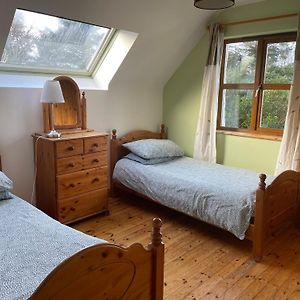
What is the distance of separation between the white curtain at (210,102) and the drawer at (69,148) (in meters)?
1.58

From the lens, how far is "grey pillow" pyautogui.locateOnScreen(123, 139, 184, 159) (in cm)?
356

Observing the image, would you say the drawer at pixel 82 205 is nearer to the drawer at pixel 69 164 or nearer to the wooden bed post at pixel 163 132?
the drawer at pixel 69 164

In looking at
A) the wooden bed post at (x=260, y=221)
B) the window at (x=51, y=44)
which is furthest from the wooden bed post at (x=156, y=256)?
the window at (x=51, y=44)

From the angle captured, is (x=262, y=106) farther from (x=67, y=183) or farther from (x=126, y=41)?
(x=67, y=183)

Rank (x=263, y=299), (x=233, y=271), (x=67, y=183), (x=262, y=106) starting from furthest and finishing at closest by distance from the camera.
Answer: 1. (x=262, y=106)
2. (x=67, y=183)
3. (x=233, y=271)
4. (x=263, y=299)

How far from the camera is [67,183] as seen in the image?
295 cm

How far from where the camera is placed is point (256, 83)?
3.54 metres

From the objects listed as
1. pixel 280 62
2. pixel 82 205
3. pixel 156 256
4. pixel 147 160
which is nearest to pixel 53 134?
pixel 82 205

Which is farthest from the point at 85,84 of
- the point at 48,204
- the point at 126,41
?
the point at 48,204

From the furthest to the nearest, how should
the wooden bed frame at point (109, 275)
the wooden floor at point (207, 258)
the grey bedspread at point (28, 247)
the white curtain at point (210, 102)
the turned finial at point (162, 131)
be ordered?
the turned finial at point (162, 131), the white curtain at point (210, 102), the wooden floor at point (207, 258), the grey bedspread at point (28, 247), the wooden bed frame at point (109, 275)

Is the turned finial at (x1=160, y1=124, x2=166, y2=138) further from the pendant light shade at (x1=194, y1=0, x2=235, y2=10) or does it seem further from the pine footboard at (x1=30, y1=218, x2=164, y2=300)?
the pine footboard at (x1=30, y1=218, x2=164, y2=300)

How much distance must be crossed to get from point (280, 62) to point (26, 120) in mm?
2705

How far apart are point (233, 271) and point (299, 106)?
68.2 inches

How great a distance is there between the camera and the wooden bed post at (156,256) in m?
1.45
